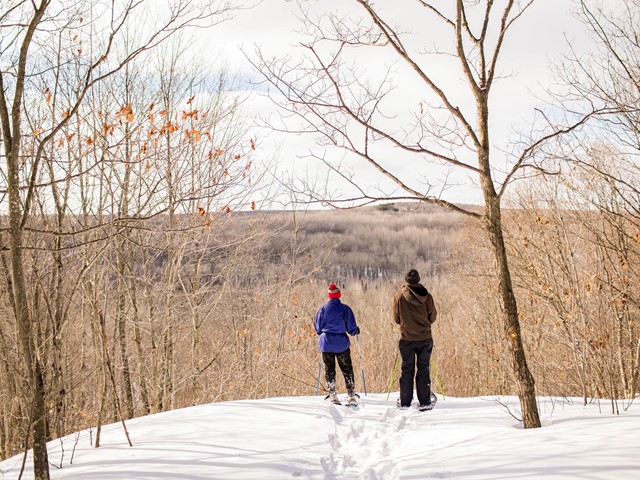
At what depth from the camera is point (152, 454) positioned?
418 cm

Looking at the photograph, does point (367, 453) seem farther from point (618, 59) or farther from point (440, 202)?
point (618, 59)

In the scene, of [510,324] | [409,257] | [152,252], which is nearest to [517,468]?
[510,324]

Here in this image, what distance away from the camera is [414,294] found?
6.79 metres

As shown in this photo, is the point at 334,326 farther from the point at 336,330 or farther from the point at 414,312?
the point at 414,312

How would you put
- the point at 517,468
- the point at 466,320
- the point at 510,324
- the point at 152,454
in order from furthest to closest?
the point at 466,320, the point at 510,324, the point at 152,454, the point at 517,468

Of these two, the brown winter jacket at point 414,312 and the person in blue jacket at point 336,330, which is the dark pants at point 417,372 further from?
the person in blue jacket at point 336,330

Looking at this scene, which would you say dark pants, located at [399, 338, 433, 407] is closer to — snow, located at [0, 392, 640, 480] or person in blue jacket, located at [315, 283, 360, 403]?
snow, located at [0, 392, 640, 480]

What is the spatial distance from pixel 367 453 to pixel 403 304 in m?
2.38

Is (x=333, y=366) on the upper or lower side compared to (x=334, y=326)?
lower

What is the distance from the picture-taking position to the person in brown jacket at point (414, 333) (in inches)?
265

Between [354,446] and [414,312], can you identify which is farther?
[414,312]

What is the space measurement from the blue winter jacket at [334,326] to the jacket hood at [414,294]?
0.86 meters

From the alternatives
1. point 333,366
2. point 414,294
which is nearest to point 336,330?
point 333,366

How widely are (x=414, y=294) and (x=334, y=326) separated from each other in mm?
1243
